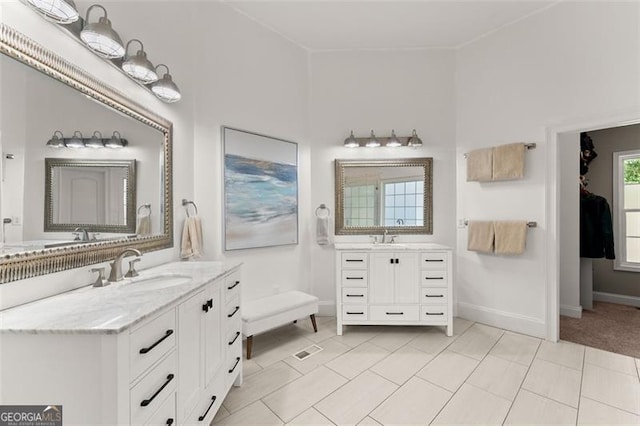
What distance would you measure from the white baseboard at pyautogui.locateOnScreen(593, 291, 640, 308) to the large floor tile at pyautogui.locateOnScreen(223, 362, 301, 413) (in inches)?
177

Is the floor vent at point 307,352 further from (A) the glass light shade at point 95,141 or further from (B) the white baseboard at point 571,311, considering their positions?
(B) the white baseboard at point 571,311

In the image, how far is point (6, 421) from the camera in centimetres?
89

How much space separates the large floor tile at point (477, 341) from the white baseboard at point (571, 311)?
113 cm

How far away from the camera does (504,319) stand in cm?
288

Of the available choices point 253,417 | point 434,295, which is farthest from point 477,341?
point 253,417

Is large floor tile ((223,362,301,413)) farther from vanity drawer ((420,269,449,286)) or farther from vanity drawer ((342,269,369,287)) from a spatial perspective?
vanity drawer ((420,269,449,286))

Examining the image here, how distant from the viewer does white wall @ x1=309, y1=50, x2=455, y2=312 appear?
322 centimetres

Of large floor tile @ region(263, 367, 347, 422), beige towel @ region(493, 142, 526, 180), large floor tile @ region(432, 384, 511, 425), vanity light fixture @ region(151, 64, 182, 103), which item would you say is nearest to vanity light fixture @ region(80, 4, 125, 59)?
vanity light fixture @ region(151, 64, 182, 103)

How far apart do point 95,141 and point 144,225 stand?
2.03 ft

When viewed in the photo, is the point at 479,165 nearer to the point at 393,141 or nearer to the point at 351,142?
the point at 393,141

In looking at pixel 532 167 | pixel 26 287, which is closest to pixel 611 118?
pixel 532 167

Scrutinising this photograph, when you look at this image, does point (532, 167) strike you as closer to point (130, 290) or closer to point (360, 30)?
point (360, 30)

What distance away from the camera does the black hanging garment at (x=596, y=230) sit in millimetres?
3334

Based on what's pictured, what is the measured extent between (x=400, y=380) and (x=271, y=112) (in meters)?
2.77
